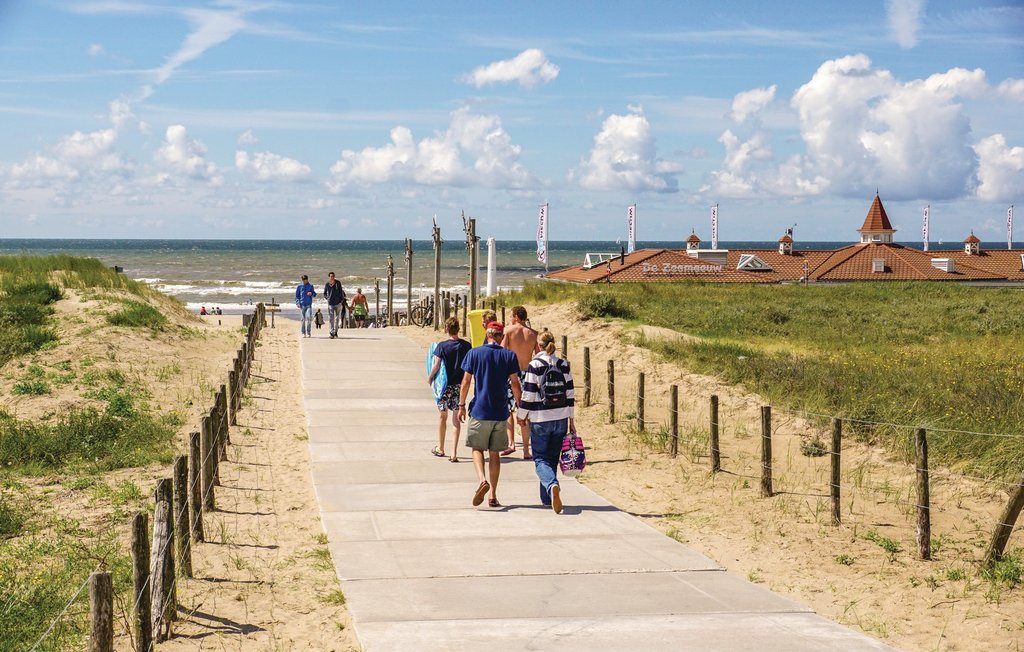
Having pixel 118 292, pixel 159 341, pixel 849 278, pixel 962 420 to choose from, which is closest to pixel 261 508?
pixel 962 420

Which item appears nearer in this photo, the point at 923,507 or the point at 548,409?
the point at 923,507

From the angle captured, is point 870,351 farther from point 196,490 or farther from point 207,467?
point 196,490

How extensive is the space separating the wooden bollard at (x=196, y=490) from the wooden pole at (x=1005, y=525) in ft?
22.1

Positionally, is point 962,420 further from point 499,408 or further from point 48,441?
point 48,441

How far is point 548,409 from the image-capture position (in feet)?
32.0

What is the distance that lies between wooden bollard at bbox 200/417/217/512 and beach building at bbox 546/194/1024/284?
40.1 metres

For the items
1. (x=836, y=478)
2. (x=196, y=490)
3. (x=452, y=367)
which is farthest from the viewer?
(x=452, y=367)

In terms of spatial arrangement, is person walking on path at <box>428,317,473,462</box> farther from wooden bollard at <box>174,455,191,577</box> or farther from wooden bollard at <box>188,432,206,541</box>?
wooden bollard at <box>174,455,191,577</box>

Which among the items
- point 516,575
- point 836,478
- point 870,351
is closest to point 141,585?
point 516,575

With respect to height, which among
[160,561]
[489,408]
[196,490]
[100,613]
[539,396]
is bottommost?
[196,490]

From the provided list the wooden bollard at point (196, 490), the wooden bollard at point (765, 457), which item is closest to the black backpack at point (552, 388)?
the wooden bollard at point (765, 457)

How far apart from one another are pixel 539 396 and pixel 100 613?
515cm

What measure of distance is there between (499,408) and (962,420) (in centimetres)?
657

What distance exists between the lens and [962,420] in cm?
1280
